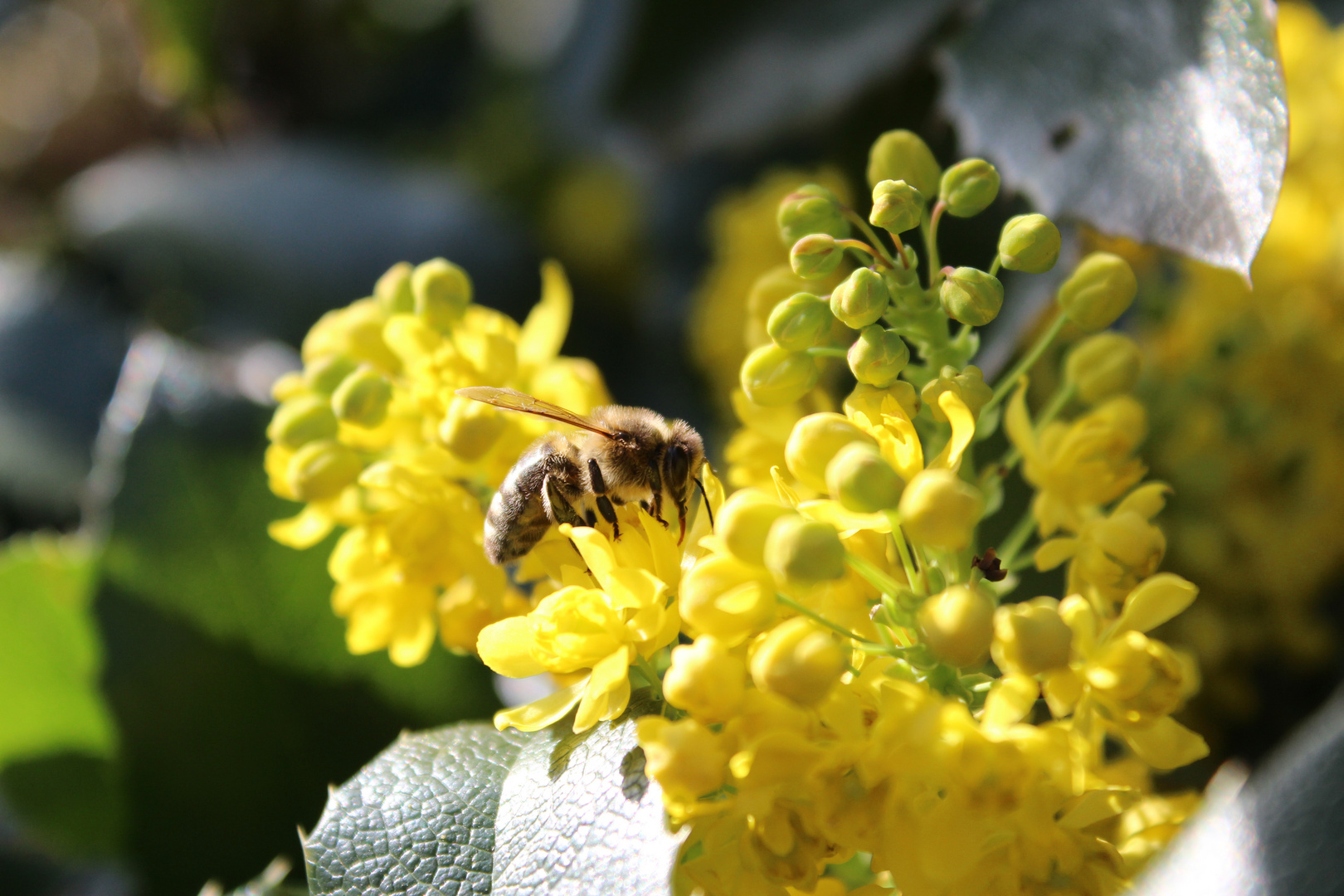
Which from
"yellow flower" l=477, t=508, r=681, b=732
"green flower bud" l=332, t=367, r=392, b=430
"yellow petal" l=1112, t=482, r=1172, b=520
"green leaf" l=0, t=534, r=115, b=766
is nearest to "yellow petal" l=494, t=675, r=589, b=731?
"yellow flower" l=477, t=508, r=681, b=732

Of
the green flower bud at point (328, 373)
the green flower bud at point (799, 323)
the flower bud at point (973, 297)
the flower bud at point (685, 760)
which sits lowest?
the flower bud at point (685, 760)

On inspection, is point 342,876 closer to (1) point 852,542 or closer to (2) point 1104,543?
(1) point 852,542

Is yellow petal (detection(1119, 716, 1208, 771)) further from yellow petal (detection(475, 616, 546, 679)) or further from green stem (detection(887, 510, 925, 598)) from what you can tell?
yellow petal (detection(475, 616, 546, 679))

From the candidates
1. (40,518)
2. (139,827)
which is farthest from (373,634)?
(40,518)

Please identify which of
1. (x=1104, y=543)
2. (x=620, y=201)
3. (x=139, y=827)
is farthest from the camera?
(x=620, y=201)

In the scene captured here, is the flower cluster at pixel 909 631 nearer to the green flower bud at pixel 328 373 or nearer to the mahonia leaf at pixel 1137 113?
A: the mahonia leaf at pixel 1137 113

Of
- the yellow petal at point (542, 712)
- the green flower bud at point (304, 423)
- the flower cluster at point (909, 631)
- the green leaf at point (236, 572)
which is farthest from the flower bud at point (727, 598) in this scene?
the green leaf at point (236, 572)
